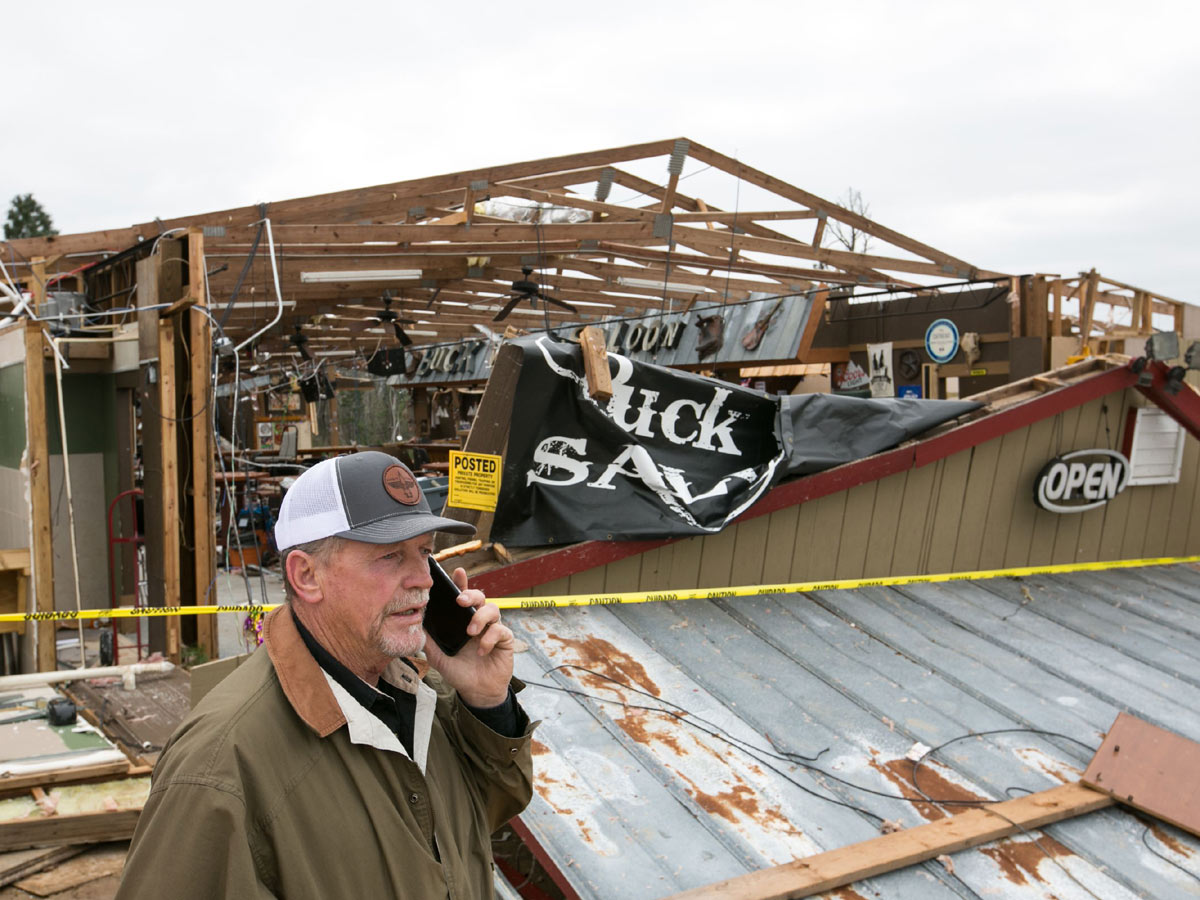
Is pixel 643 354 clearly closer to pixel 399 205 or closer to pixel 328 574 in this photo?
pixel 399 205

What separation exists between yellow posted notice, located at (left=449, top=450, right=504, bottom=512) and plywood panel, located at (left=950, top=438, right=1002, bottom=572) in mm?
3458

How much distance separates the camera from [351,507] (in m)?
1.96

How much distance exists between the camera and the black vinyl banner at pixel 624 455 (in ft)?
17.0

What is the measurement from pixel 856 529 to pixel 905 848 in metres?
3.06

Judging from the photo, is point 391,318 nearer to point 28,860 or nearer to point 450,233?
point 450,233

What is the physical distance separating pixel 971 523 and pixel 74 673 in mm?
6591

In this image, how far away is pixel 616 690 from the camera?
4277 millimetres

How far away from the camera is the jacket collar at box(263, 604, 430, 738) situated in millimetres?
1813

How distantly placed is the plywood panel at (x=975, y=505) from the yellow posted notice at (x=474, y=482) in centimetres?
346

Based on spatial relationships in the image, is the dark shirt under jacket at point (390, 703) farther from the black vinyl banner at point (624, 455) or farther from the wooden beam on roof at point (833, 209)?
the wooden beam on roof at point (833, 209)

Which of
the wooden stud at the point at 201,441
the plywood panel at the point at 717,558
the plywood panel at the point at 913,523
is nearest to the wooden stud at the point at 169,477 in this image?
the wooden stud at the point at 201,441

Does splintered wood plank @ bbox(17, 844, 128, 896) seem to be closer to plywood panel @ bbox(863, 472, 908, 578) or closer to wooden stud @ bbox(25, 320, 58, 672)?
wooden stud @ bbox(25, 320, 58, 672)

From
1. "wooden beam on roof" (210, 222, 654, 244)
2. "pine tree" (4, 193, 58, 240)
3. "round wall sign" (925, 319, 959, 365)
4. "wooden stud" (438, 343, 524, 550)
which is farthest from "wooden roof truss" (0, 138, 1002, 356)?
"pine tree" (4, 193, 58, 240)

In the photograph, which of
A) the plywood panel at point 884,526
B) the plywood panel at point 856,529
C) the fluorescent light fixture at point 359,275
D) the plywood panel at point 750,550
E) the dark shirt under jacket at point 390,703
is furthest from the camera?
the fluorescent light fixture at point 359,275
